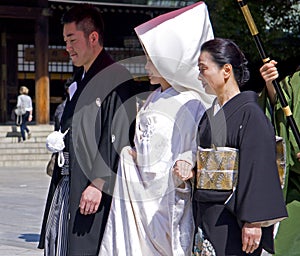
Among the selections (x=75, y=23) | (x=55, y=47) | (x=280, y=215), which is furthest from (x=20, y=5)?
(x=280, y=215)

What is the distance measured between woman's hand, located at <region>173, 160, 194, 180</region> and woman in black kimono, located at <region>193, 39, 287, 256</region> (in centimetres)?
8

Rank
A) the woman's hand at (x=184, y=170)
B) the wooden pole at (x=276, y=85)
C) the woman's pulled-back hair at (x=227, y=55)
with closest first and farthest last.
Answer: the woman's pulled-back hair at (x=227, y=55), the woman's hand at (x=184, y=170), the wooden pole at (x=276, y=85)

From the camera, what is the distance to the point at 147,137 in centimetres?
328

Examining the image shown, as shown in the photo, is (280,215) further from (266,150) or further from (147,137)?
(147,137)

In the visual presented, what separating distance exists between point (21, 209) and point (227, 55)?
5694 millimetres

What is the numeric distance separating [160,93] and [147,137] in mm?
278

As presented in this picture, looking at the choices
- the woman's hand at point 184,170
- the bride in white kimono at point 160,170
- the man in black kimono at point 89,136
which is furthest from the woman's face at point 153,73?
the woman's hand at point 184,170

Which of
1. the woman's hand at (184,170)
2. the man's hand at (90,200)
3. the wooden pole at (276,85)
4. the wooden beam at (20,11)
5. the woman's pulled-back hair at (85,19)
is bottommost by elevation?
the man's hand at (90,200)

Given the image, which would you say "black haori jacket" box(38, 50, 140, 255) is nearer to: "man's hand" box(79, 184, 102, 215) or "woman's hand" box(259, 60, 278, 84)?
"man's hand" box(79, 184, 102, 215)

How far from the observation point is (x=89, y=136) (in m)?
3.39

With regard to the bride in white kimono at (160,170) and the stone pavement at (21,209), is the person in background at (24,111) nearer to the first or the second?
the stone pavement at (21,209)

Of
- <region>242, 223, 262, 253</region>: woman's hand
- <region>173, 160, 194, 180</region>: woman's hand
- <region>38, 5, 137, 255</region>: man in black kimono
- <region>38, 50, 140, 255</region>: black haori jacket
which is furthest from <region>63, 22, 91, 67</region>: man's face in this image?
<region>242, 223, 262, 253</region>: woman's hand

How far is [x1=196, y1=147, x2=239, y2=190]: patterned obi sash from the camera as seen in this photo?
114 inches

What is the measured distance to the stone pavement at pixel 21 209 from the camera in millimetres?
6055
